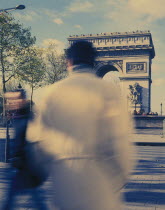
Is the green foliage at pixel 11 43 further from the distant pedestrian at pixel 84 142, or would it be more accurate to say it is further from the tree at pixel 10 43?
the distant pedestrian at pixel 84 142

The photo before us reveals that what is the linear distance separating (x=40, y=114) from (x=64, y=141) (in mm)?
273

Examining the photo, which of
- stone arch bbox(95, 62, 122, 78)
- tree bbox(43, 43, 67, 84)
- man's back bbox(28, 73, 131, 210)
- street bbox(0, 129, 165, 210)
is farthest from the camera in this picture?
stone arch bbox(95, 62, 122, 78)

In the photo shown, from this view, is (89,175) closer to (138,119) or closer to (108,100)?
(108,100)

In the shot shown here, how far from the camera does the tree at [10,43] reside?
32375 millimetres

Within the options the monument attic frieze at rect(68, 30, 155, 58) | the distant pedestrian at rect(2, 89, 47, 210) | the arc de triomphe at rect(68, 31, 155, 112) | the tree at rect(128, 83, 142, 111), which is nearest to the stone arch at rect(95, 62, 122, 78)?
the arc de triomphe at rect(68, 31, 155, 112)

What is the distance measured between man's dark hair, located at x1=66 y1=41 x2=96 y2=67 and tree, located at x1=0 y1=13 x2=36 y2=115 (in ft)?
101

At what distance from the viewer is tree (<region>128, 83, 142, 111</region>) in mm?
47406

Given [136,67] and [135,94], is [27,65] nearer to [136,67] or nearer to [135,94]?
[135,94]

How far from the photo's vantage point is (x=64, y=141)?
2.12 meters

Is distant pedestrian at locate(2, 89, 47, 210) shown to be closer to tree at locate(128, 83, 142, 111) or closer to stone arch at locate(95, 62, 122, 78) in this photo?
tree at locate(128, 83, 142, 111)

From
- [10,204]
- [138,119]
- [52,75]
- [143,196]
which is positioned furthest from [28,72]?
[10,204]

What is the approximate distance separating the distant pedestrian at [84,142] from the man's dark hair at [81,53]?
22 centimetres

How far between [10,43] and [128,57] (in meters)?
22.8

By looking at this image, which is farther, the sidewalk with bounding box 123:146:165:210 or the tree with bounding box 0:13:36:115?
the tree with bounding box 0:13:36:115
